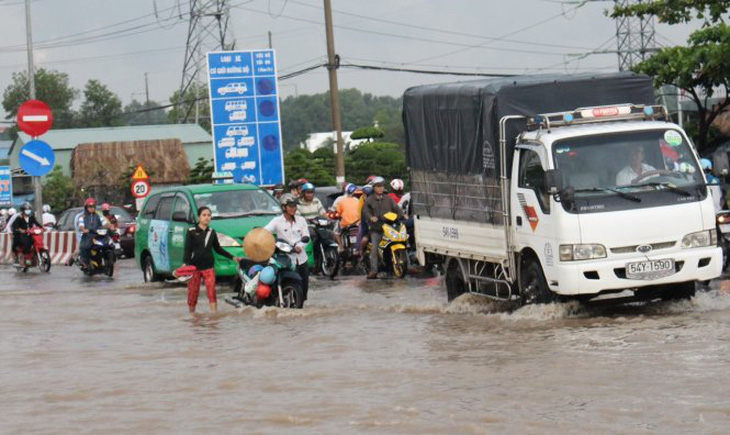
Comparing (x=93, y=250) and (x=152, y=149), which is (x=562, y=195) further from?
(x=152, y=149)

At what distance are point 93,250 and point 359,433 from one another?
18452mm

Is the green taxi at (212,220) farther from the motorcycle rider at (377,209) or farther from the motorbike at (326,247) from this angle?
the motorcycle rider at (377,209)

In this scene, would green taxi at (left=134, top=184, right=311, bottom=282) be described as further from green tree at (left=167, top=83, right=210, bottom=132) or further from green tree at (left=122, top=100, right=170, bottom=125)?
green tree at (left=122, top=100, right=170, bottom=125)

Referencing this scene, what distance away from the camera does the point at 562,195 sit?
1309 centimetres

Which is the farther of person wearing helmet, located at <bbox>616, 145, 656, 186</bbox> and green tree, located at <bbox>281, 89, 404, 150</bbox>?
green tree, located at <bbox>281, 89, 404, 150</bbox>

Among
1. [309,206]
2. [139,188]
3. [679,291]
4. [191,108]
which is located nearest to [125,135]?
[191,108]

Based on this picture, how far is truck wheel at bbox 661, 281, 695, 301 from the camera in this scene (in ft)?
46.3

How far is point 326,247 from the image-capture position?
22.6 meters

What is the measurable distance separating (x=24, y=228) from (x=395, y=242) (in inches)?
470

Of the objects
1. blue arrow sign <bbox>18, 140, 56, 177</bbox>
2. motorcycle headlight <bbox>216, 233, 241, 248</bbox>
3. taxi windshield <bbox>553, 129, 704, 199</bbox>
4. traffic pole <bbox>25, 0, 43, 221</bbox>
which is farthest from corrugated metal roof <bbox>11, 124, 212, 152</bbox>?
taxi windshield <bbox>553, 129, 704, 199</bbox>

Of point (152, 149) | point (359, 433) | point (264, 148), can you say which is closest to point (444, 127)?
point (359, 433)

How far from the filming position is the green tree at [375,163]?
2086 inches

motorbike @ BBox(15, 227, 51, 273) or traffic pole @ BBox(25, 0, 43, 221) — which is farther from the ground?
traffic pole @ BBox(25, 0, 43, 221)

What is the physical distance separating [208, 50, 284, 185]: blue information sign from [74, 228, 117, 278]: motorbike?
5931 millimetres
